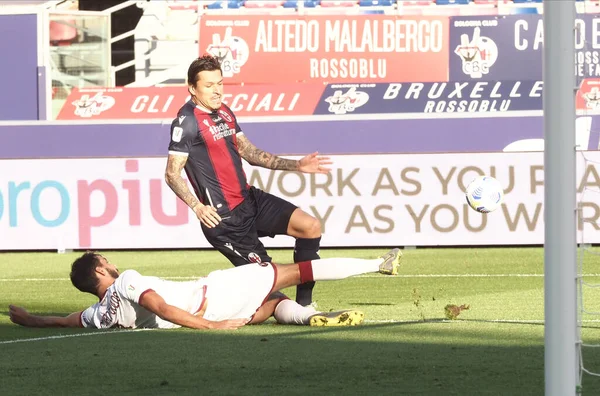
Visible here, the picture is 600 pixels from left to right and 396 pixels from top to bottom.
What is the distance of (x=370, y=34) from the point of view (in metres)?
25.7

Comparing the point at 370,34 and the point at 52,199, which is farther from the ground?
the point at 370,34

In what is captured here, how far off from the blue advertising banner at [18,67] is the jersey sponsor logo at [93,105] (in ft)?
3.11

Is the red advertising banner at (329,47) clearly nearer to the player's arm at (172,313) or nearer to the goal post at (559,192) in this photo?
the player's arm at (172,313)

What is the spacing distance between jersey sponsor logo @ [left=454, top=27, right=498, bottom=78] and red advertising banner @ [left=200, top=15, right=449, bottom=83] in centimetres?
39

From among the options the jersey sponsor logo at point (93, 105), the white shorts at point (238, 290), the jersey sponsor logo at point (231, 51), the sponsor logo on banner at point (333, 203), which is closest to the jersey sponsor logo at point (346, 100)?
the jersey sponsor logo at point (231, 51)

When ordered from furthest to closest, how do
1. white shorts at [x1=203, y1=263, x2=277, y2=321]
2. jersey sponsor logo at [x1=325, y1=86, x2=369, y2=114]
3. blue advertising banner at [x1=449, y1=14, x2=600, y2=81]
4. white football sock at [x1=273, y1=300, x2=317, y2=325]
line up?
1. blue advertising banner at [x1=449, y1=14, x2=600, y2=81]
2. jersey sponsor logo at [x1=325, y1=86, x2=369, y2=114]
3. white football sock at [x1=273, y1=300, x2=317, y2=325]
4. white shorts at [x1=203, y1=263, x2=277, y2=321]

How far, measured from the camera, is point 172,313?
26.6 feet

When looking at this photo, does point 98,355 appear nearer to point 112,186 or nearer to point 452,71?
point 112,186

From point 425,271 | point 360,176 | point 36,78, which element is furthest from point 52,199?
point 36,78

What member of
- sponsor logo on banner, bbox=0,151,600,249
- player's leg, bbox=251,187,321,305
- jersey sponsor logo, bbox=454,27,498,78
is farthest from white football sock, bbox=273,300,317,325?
jersey sponsor logo, bbox=454,27,498,78

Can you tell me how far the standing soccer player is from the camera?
921 cm

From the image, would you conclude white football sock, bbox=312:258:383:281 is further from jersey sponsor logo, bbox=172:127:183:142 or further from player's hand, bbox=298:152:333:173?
jersey sponsor logo, bbox=172:127:183:142

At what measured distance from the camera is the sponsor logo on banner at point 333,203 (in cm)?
1658

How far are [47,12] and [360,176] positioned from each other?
36.9ft
